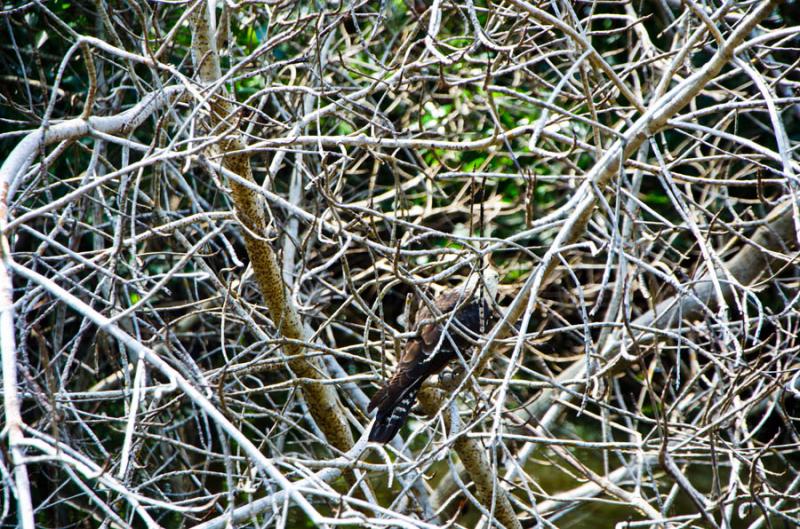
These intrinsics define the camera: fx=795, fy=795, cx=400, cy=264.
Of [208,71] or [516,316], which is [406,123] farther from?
[516,316]

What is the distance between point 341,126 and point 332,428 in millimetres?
2756

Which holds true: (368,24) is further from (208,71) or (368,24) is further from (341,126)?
(208,71)

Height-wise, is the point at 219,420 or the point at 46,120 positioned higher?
the point at 46,120

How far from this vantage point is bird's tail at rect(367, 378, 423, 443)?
295 centimetres

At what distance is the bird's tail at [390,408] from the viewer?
2945mm

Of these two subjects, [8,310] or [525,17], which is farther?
[525,17]

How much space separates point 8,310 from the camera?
1.50m

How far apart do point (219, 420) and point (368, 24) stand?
4789 millimetres

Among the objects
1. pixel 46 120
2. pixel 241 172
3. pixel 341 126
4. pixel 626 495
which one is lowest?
pixel 626 495

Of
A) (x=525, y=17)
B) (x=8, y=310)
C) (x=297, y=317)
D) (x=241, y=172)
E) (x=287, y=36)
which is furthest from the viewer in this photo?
(x=297, y=317)

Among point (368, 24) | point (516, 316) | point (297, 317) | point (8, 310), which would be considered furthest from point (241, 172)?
point (368, 24)

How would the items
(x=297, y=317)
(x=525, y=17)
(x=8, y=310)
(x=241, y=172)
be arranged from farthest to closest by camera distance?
(x=297, y=317), (x=241, y=172), (x=525, y=17), (x=8, y=310)

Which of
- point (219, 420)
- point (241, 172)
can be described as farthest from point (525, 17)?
point (219, 420)

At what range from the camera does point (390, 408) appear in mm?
3031
